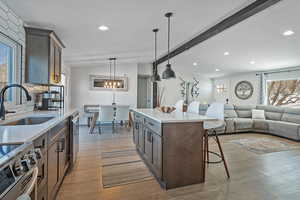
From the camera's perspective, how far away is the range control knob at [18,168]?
0.65 meters

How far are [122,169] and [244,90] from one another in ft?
23.5

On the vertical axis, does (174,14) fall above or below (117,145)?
above

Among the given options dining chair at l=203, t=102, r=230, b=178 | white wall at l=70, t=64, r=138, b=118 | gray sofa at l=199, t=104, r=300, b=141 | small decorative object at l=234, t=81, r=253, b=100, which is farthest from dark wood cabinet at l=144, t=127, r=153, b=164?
small decorative object at l=234, t=81, r=253, b=100

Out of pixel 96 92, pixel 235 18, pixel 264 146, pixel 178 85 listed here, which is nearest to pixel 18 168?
pixel 235 18

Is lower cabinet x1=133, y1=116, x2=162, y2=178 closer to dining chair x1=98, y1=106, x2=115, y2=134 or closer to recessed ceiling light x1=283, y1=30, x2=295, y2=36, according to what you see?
dining chair x1=98, y1=106, x2=115, y2=134

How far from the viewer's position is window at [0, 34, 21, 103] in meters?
1.92

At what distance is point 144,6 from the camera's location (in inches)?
86.0

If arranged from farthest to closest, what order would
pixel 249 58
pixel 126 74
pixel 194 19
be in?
pixel 126 74, pixel 249 58, pixel 194 19

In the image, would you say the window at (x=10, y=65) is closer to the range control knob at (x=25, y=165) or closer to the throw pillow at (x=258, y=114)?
the range control knob at (x=25, y=165)

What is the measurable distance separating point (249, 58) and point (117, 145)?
513 centimetres

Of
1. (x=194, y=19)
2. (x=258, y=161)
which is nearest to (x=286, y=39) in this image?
(x=194, y=19)

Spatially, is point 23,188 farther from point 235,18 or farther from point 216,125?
point 235,18

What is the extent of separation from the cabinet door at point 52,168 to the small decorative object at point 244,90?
7.88 metres

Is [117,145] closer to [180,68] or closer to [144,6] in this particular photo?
[144,6]
